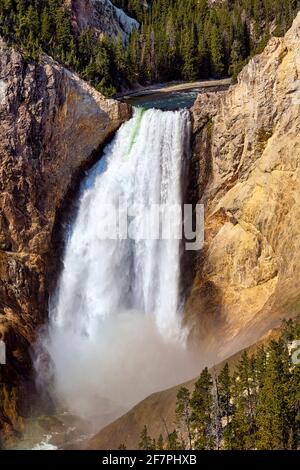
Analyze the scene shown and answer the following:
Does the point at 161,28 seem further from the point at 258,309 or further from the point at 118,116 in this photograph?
the point at 258,309

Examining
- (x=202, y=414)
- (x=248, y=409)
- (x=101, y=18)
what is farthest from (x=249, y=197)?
(x=101, y=18)

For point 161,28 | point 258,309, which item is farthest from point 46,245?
point 161,28

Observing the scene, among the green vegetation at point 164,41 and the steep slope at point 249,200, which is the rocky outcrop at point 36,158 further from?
the green vegetation at point 164,41

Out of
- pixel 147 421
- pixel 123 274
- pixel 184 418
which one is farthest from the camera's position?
pixel 123 274

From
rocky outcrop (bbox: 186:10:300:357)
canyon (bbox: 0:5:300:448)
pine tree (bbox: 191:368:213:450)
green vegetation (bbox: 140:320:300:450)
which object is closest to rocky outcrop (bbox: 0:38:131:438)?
canyon (bbox: 0:5:300:448)

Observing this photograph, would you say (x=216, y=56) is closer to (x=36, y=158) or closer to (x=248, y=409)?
(x=36, y=158)

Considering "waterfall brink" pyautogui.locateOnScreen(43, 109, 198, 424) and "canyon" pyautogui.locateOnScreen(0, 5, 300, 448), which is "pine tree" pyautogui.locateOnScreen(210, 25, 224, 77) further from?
"waterfall brink" pyautogui.locateOnScreen(43, 109, 198, 424)

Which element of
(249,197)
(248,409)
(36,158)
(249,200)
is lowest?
(248,409)

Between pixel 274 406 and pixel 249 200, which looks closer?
pixel 274 406
